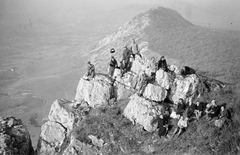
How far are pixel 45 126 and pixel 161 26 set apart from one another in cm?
5001

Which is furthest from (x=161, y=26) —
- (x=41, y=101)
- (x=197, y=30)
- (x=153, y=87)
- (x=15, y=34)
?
(x=15, y=34)

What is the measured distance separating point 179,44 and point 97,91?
3355 centimetres

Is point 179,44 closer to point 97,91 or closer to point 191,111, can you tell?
point 97,91

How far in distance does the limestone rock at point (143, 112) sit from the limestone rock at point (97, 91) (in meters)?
2.93

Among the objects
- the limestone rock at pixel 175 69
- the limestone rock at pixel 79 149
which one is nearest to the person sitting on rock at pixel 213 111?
the limestone rock at pixel 175 69

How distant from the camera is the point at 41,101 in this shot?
133ft

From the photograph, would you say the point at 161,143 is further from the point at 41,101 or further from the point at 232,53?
the point at 41,101

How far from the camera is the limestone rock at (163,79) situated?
17859 millimetres

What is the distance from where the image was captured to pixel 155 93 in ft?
57.3

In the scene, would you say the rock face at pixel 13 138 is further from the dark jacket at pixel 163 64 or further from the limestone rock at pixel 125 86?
the dark jacket at pixel 163 64

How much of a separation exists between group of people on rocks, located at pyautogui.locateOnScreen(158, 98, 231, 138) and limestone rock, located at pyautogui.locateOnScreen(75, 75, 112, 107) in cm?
648

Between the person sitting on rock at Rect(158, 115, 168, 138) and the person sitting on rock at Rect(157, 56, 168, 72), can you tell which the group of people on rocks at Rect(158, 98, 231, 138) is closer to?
the person sitting on rock at Rect(158, 115, 168, 138)

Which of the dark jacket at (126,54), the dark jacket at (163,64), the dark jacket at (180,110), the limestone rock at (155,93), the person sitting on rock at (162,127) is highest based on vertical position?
the dark jacket at (126,54)

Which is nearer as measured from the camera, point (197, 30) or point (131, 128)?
point (131, 128)
